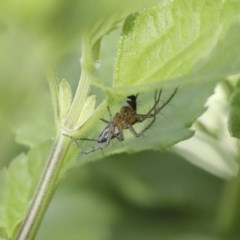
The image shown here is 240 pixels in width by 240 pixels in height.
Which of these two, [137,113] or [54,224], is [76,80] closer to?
[137,113]

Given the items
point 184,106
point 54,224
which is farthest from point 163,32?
point 54,224

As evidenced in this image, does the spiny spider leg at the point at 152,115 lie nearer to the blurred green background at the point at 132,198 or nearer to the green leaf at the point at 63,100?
the blurred green background at the point at 132,198

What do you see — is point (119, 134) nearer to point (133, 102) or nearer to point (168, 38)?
point (133, 102)

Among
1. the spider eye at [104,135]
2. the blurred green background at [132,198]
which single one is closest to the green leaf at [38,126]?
the blurred green background at [132,198]

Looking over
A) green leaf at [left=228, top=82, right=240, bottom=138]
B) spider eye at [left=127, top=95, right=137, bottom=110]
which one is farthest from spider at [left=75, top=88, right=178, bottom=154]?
green leaf at [left=228, top=82, right=240, bottom=138]

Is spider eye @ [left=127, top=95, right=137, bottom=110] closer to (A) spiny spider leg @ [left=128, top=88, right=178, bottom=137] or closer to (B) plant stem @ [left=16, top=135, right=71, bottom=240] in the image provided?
(A) spiny spider leg @ [left=128, top=88, right=178, bottom=137]
